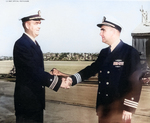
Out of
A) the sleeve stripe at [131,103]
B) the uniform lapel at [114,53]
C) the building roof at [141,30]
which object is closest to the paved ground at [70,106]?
the sleeve stripe at [131,103]

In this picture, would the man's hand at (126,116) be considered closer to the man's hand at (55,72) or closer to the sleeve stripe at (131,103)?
the sleeve stripe at (131,103)

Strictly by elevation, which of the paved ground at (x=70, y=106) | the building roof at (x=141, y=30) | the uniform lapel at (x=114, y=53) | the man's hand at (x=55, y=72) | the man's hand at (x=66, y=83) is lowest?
the paved ground at (x=70, y=106)

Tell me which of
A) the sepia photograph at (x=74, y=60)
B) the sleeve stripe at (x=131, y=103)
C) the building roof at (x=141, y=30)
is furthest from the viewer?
the building roof at (x=141, y=30)

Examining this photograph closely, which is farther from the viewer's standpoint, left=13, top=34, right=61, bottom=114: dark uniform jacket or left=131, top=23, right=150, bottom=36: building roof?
left=131, top=23, right=150, bottom=36: building roof

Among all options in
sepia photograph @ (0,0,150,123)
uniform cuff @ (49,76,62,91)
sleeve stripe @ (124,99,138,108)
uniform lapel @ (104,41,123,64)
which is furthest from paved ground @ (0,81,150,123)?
uniform lapel @ (104,41,123,64)

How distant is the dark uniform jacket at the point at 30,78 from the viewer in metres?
2.08

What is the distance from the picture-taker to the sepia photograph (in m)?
2.03

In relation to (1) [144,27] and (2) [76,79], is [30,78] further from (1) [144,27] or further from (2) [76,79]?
(1) [144,27]

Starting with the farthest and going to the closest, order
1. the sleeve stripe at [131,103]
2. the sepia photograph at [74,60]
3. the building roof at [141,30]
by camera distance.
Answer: the building roof at [141,30] → the sepia photograph at [74,60] → the sleeve stripe at [131,103]

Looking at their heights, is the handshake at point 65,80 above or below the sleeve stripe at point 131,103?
above

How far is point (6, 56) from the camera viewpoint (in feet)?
7.69

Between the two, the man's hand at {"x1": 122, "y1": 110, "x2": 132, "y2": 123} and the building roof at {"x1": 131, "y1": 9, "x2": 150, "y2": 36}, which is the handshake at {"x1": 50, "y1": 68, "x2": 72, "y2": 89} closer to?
the man's hand at {"x1": 122, "y1": 110, "x2": 132, "y2": 123}

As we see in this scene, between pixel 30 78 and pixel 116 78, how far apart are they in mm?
1001

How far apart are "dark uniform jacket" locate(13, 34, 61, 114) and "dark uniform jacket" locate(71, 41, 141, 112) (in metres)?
0.55
